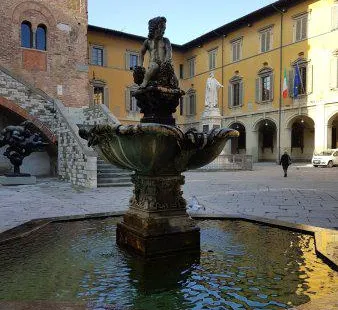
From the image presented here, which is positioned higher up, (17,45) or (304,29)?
(304,29)

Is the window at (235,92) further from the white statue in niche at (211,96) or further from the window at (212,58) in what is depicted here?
the white statue in niche at (211,96)

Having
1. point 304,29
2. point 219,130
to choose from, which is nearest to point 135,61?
point 304,29

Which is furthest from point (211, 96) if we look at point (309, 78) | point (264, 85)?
point (264, 85)

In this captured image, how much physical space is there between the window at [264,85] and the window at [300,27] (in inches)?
133

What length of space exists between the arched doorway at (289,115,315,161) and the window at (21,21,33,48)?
22.1 m

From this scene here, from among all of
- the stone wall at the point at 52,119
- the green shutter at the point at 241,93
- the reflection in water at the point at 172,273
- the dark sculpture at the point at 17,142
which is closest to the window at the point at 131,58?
the green shutter at the point at 241,93

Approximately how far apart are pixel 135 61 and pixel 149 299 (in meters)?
35.6

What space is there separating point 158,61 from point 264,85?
2898cm

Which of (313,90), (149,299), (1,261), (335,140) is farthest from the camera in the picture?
(335,140)

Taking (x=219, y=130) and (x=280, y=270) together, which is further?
(x=219, y=130)

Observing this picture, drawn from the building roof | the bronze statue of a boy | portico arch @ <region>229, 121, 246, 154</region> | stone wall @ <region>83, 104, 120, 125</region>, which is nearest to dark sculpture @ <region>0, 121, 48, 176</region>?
stone wall @ <region>83, 104, 120, 125</region>

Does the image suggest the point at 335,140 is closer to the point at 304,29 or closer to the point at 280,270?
Answer: the point at 304,29

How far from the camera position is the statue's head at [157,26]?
4.37m

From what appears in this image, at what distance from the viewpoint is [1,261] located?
3.72 meters
